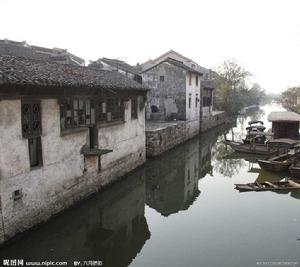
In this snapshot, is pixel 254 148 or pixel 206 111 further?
pixel 206 111

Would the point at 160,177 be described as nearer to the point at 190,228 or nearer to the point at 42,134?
the point at 190,228

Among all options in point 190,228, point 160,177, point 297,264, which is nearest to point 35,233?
point 190,228

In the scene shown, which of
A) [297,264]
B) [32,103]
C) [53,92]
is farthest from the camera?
[53,92]

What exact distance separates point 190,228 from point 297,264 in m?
3.49

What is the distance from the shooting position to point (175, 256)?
858cm

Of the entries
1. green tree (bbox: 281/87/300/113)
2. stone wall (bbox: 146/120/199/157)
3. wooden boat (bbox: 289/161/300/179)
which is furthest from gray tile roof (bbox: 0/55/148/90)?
green tree (bbox: 281/87/300/113)

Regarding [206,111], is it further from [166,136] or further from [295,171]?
[295,171]

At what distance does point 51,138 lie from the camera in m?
10.1

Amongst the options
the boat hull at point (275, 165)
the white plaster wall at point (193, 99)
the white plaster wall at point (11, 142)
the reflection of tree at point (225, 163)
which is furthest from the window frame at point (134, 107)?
the white plaster wall at point (193, 99)

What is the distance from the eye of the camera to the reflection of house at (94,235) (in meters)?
8.55

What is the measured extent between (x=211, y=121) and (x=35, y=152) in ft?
98.2

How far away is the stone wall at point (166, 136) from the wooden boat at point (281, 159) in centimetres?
653

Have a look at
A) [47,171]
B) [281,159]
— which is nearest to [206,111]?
[281,159]

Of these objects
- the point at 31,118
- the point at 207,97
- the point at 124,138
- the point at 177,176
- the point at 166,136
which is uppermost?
the point at 207,97
